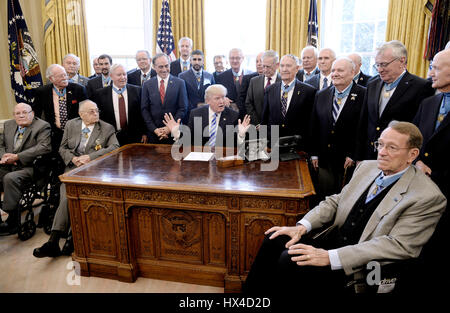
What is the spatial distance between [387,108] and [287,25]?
13.5 ft

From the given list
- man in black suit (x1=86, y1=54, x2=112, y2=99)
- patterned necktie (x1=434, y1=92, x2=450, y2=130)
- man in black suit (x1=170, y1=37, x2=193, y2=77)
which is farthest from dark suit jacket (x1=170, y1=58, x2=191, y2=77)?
patterned necktie (x1=434, y1=92, x2=450, y2=130)

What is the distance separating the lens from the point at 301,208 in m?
2.44

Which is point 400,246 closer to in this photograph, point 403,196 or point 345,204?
point 403,196

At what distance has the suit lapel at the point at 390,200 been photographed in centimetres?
188

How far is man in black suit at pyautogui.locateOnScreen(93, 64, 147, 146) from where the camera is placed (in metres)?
4.20

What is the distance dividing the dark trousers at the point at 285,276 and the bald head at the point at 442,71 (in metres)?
1.47

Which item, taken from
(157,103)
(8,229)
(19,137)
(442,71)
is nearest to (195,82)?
(157,103)

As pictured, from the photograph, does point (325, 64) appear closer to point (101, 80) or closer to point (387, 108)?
point (387, 108)

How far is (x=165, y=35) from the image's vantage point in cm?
660

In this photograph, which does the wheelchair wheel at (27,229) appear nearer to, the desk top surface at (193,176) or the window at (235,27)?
the desk top surface at (193,176)

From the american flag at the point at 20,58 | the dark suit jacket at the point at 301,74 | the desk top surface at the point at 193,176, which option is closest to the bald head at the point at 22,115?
the desk top surface at the point at 193,176

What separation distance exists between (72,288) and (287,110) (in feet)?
8.94

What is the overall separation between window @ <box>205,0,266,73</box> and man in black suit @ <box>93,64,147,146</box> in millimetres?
3203

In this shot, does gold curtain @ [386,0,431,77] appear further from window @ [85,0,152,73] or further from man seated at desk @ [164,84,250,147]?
window @ [85,0,152,73]
